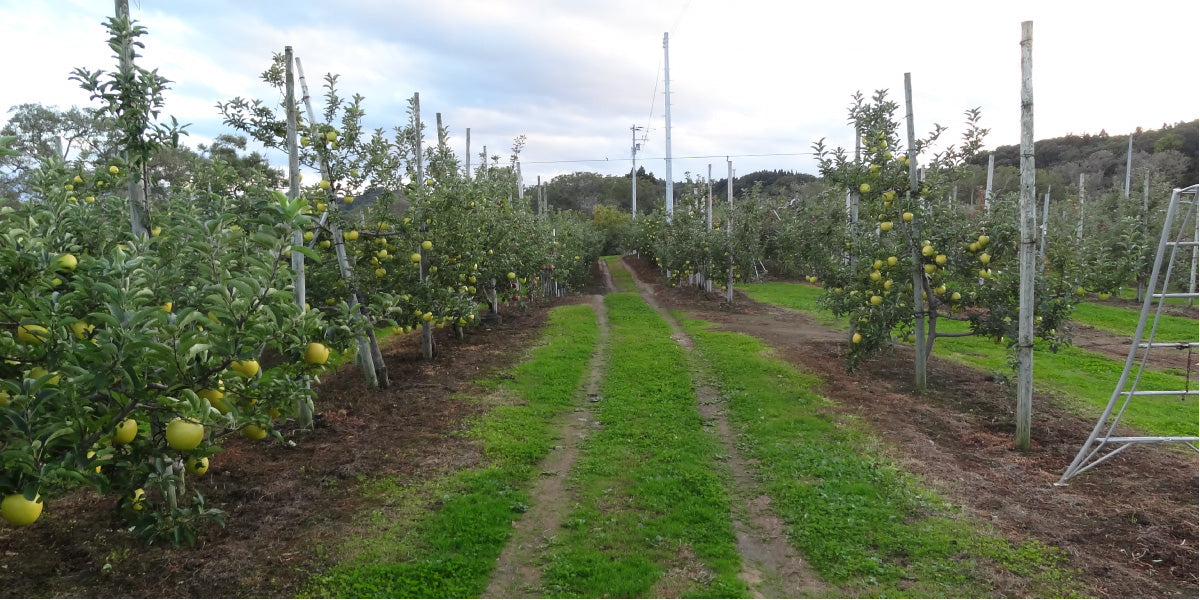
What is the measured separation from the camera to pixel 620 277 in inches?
1452

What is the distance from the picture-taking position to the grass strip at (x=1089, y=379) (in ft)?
27.2

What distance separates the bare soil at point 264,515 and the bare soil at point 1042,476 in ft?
15.4

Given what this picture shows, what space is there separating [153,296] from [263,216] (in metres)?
0.85

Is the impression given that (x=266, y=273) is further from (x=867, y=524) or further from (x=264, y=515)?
(x=867, y=524)

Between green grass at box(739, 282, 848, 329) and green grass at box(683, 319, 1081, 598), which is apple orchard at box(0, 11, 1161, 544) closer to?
green grass at box(683, 319, 1081, 598)

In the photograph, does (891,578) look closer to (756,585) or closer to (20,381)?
(756,585)

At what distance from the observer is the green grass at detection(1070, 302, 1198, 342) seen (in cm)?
1537

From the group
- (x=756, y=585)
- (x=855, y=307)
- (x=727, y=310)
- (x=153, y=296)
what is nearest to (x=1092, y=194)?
(x=727, y=310)

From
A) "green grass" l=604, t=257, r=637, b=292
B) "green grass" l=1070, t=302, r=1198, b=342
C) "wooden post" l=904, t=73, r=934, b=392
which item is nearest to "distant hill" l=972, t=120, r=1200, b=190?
"green grass" l=1070, t=302, r=1198, b=342

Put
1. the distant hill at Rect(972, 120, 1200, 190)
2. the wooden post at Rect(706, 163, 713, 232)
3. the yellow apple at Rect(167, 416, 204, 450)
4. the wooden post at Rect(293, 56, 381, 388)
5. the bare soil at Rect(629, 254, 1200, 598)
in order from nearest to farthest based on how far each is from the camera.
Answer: the yellow apple at Rect(167, 416, 204, 450), the bare soil at Rect(629, 254, 1200, 598), the wooden post at Rect(293, 56, 381, 388), the wooden post at Rect(706, 163, 713, 232), the distant hill at Rect(972, 120, 1200, 190)

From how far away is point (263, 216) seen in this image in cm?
291

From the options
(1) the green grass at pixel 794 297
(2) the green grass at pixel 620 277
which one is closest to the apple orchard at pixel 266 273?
(1) the green grass at pixel 794 297

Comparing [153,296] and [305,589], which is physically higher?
[153,296]

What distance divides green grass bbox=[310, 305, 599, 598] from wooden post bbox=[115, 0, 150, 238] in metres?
2.66
